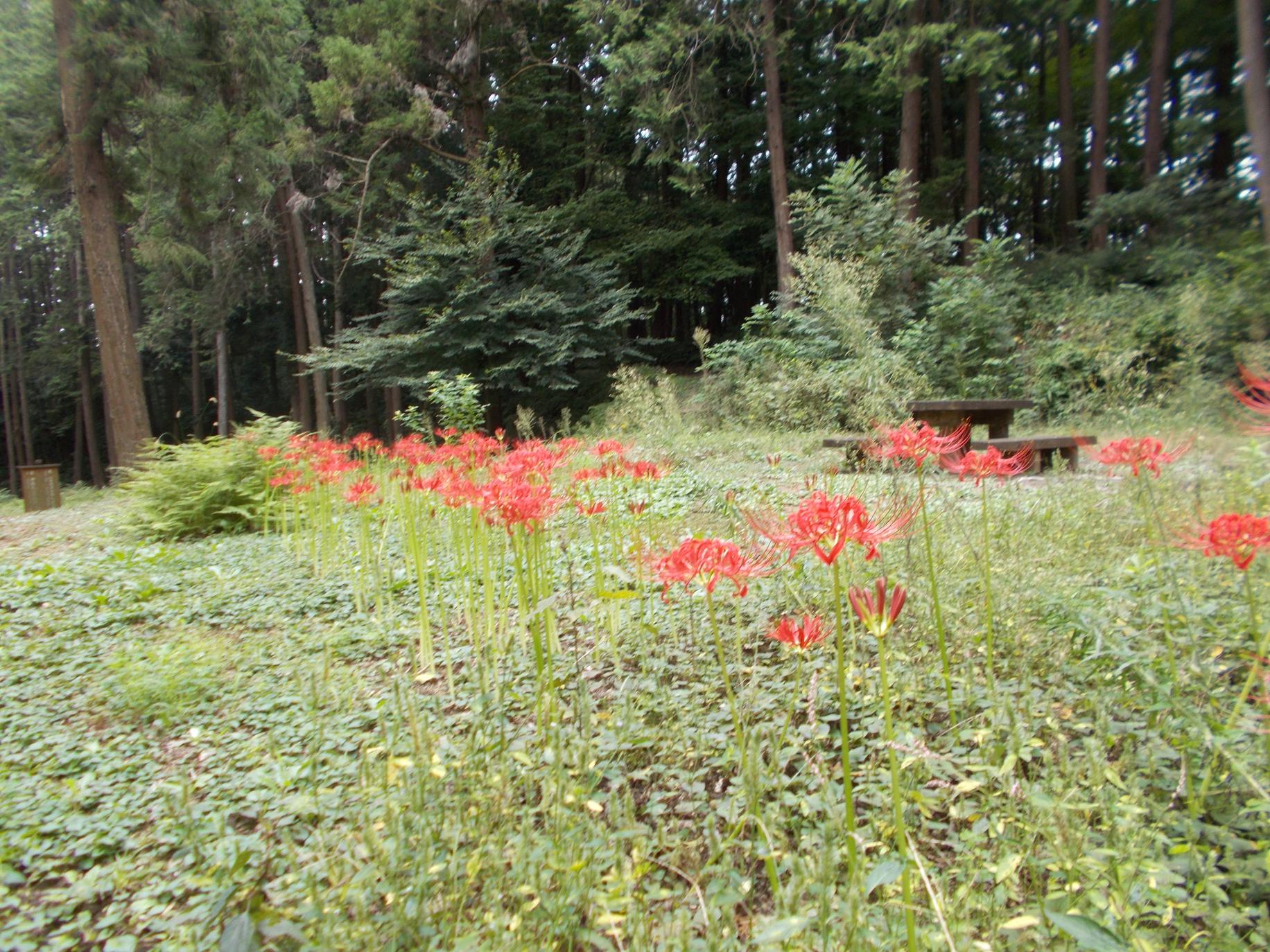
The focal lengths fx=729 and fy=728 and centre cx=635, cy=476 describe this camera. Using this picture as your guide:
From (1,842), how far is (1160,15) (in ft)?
59.8

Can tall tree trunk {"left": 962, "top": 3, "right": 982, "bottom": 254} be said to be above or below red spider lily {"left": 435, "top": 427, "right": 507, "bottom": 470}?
above

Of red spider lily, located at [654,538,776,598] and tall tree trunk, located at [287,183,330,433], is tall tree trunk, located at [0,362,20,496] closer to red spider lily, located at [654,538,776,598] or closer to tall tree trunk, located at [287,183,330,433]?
tall tree trunk, located at [287,183,330,433]

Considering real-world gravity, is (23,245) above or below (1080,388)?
above

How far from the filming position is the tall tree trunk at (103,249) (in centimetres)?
908

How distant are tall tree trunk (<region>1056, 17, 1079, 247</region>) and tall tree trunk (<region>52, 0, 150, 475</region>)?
53.4 feet

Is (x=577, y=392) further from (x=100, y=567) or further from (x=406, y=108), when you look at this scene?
(x=100, y=567)

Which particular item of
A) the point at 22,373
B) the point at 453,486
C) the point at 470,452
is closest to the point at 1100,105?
the point at 470,452

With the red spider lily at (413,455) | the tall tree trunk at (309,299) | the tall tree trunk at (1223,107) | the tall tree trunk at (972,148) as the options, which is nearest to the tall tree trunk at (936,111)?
the tall tree trunk at (972,148)

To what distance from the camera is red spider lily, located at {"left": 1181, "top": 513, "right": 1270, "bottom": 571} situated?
131 centimetres

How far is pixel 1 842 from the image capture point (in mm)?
1749

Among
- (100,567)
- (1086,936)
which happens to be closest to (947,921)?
(1086,936)

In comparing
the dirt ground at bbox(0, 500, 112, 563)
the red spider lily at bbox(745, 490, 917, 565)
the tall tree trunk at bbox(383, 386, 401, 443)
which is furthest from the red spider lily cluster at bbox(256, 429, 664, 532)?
the tall tree trunk at bbox(383, 386, 401, 443)

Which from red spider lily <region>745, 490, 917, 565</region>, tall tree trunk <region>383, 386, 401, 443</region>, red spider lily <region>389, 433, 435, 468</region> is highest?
tall tree trunk <region>383, 386, 401, 443</region>

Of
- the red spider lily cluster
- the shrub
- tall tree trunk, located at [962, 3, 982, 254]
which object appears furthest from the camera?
tall tree trunk, located at [962, 3, 982, 254]
